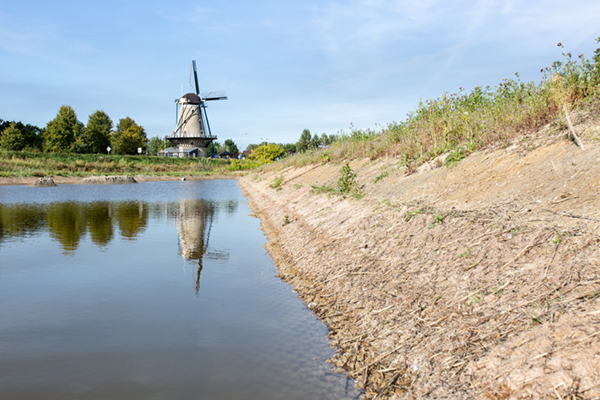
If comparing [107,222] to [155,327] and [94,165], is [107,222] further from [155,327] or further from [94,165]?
[94,165]

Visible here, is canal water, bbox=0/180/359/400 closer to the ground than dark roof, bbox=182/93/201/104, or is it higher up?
closer to the ground

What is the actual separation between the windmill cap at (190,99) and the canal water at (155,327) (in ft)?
223

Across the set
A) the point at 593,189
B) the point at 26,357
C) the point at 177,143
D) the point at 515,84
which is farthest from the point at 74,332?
the point at 177,143

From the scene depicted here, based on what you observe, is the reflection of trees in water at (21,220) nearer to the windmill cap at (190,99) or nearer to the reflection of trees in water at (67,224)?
the reflection of trees in water at (67,224)

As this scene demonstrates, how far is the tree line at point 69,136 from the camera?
6456cm

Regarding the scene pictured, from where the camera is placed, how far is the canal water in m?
3.99

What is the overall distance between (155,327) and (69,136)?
74337 mm

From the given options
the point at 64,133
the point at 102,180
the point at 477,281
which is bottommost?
the point at 477,281

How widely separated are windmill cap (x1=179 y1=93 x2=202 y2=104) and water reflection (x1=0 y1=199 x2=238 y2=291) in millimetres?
56586

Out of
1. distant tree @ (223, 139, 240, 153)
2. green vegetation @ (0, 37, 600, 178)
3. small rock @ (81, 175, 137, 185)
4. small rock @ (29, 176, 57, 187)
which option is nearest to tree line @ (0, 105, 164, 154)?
small rock @ (81, 175, 137, 185)

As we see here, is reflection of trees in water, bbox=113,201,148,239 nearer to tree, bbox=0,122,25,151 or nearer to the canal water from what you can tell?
the canal water

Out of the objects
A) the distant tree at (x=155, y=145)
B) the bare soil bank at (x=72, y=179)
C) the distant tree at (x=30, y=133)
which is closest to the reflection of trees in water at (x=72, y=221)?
the bare soil bank at (x=72, y=179)

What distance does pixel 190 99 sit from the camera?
246 feet

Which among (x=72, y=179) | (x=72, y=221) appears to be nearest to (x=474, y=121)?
Result: (x=72, y=221)
